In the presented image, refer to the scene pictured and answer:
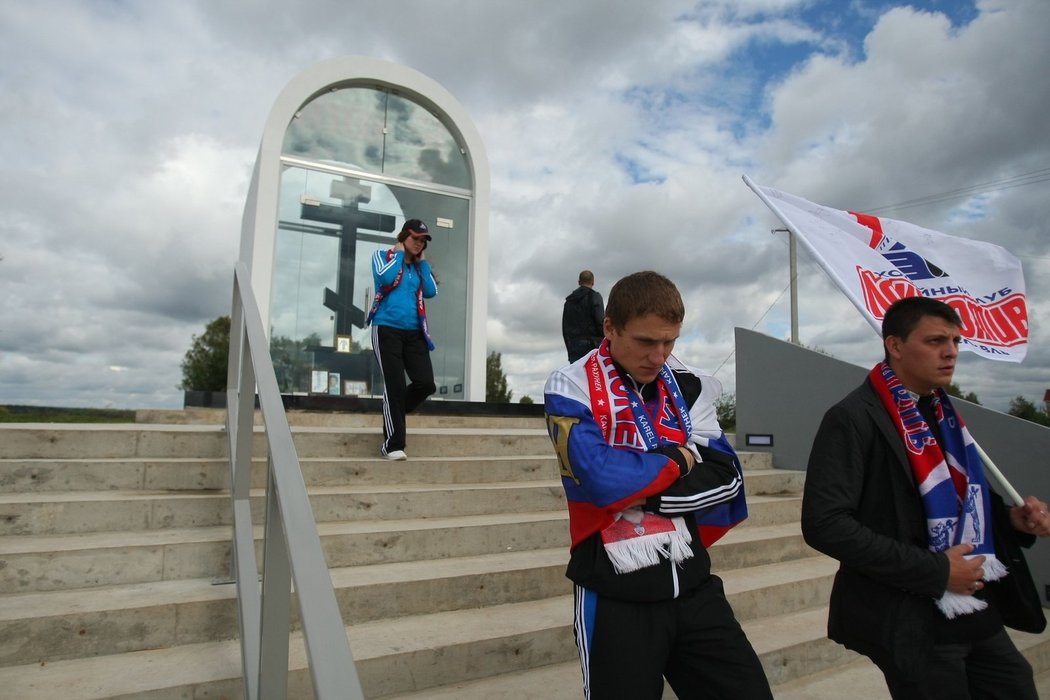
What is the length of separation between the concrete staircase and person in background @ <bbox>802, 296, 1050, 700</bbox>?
1.37 metres

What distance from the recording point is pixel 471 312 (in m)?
10.1

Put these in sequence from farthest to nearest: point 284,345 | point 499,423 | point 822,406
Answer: point 284,345 < point 499,423 < point 822,406

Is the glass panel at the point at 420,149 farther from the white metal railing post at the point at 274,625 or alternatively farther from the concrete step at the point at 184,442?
the white metal railing post at the point at 274,625

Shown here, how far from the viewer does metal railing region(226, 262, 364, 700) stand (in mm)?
1166

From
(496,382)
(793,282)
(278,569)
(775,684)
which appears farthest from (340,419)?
(496,382)

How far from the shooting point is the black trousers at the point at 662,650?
1.61 meters

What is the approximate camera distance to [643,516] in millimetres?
1676

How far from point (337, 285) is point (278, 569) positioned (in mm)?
7954

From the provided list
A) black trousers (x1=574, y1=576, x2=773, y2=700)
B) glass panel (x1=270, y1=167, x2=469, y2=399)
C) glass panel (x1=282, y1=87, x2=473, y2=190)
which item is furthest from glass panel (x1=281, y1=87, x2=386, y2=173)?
black trousers (x1=574, y1=576, x2=773, y2=700)

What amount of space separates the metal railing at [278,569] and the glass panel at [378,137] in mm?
6685

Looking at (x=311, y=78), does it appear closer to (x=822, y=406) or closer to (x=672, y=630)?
(x=822, y=406)

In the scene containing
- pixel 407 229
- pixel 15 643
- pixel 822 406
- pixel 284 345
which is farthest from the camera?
pixel 284 345

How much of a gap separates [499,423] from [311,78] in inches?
236

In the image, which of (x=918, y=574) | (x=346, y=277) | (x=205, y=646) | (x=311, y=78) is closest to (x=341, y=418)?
(x=205, y=646)
